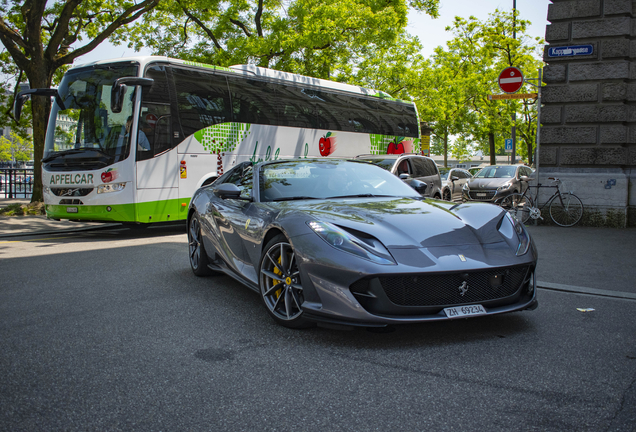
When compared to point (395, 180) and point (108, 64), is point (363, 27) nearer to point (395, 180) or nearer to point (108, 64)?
point (108, 64)

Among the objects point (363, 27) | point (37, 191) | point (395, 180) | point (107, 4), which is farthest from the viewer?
point (363, 27)

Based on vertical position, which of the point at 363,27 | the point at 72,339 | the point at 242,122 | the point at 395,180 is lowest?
the point at 72,339

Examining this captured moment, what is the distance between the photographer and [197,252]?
21.0 ft

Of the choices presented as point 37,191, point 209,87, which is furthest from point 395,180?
point 37,191

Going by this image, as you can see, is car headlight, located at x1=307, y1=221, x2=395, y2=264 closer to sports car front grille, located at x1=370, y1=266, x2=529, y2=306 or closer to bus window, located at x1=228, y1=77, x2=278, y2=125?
sports car front grille, located at x1=370, y1=266, x2=529, y2=306

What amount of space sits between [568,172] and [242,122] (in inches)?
265

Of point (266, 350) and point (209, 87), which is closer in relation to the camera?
point (266, 350)

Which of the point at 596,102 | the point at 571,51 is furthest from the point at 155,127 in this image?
the point at 596,102

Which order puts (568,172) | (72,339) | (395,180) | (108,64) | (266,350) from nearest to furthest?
(266,350)
(72,339)
(395,180)
(108,64)
(568,172)

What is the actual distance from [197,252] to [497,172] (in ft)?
52.9

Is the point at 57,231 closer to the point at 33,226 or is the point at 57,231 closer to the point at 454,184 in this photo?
the point at 33,226

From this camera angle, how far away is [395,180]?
558 centimetres

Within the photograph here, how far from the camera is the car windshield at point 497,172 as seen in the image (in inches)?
793

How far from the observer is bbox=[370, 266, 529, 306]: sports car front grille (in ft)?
11.9
